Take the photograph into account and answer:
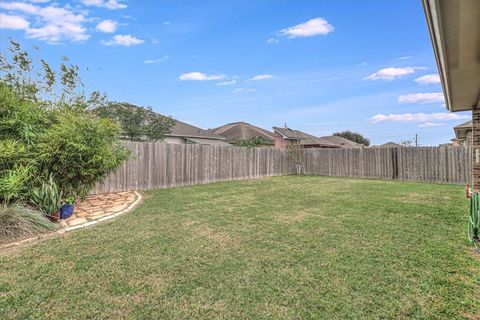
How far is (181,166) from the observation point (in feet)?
32.9

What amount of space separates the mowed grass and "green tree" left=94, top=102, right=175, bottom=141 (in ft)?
34.1

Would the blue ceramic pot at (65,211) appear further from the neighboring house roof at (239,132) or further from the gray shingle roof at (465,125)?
the neighboring house roof at (239,132)

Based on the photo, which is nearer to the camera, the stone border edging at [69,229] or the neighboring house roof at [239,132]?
the stone border edging at [69,229]

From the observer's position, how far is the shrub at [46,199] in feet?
15.2

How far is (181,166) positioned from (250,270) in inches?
299

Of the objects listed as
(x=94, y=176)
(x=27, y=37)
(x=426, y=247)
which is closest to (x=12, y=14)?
(x=27, y=37)

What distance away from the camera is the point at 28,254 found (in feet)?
10.8

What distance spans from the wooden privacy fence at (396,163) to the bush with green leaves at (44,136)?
1144 centimetres

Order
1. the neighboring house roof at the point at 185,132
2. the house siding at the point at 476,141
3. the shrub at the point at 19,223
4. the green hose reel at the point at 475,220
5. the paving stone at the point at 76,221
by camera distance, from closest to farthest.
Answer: the green hose reel at the point at 475,220, the shrub at the point at 19,223, the paving stone at the point at 76,221, the house siding at the point at 476,141, the neighboring house roof at the point at 185,132

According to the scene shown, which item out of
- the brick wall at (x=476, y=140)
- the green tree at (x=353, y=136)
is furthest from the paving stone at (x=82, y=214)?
the green tree at (x=353, y=136)

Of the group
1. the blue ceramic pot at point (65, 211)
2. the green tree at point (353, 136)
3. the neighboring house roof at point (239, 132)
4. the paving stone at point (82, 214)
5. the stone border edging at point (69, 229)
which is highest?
the green tree at point (353, 136)

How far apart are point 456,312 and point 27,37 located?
9.82 meters

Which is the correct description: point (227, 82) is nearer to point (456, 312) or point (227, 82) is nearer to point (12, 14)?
point (12, 14)

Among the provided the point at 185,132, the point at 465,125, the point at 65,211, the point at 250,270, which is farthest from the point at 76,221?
the point at 465,125
